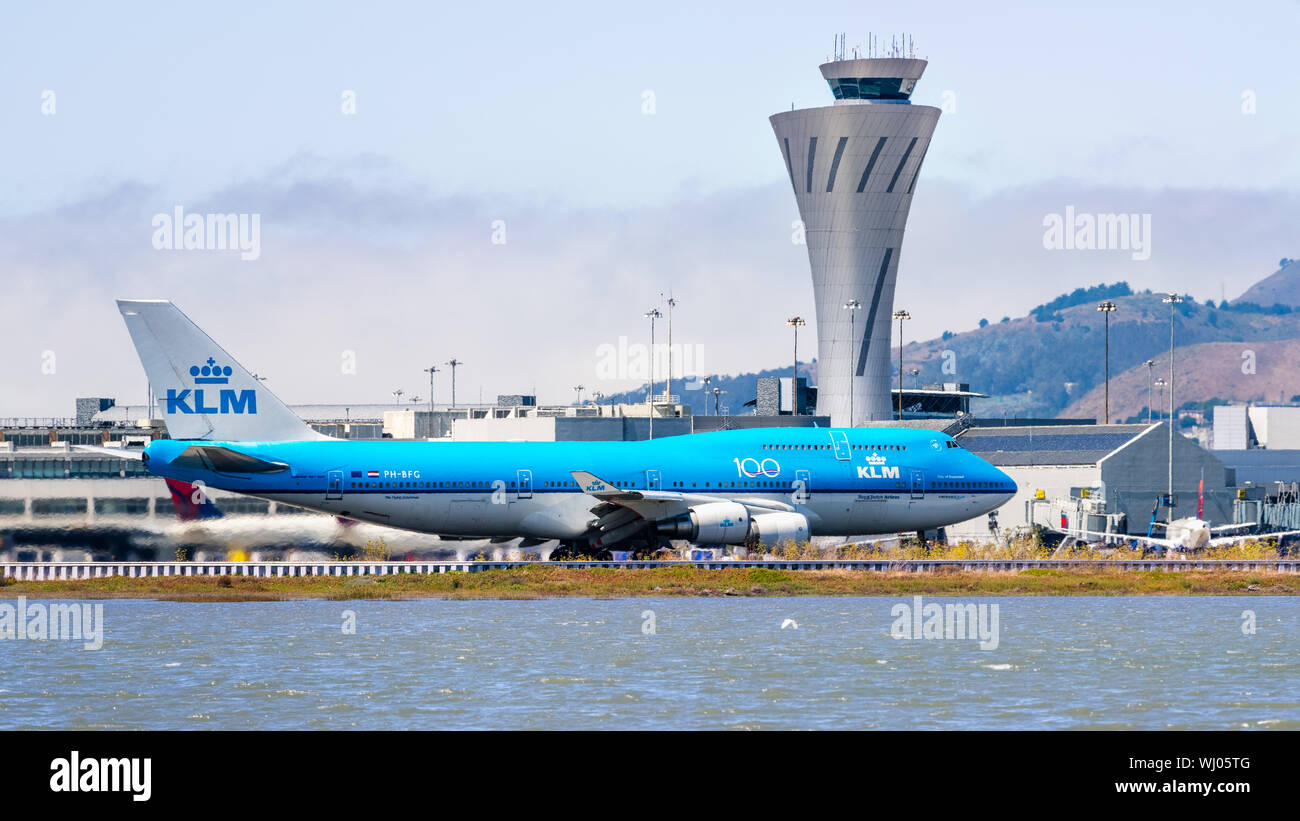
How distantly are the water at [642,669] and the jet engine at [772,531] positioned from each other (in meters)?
6.82

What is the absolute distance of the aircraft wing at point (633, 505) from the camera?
7006 cm

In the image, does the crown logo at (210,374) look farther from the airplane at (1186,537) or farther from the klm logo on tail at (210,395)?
the airplane at (1186,537)

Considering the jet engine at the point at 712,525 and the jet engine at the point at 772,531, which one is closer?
the jet engine at the point at 712,525

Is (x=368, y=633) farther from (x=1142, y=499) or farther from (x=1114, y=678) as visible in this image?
(x=1142, y=499)

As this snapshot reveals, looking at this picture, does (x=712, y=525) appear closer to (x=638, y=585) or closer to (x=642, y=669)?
(x=638, y=585)

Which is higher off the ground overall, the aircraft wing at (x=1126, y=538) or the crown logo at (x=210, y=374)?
the crown logo at (x=210, y=374)

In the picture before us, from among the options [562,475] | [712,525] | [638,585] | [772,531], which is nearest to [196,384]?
[562,475]

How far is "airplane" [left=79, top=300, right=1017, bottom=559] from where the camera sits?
67688 millimetres

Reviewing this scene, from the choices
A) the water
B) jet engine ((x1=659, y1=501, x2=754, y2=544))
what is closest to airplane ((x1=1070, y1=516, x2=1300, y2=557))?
the water

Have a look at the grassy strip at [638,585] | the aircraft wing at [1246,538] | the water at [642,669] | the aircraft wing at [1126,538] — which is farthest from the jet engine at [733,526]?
the aircraft wing at [1246,538]

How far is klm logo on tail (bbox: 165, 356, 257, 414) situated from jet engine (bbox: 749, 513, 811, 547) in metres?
21.3

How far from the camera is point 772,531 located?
71.8 meters

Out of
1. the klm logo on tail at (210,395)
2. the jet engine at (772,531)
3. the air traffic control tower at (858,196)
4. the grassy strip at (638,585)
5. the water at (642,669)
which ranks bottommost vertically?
the water at (642,669)
